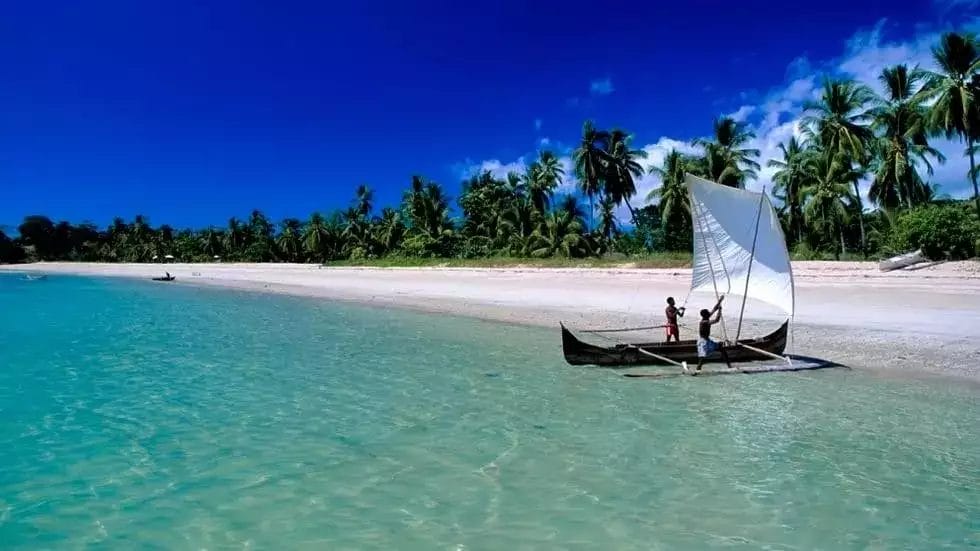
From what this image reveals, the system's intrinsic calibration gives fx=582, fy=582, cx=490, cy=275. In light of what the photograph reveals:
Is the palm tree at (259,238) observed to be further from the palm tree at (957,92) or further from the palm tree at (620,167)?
the palm tree at (957,92)

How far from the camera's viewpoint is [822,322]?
53.7 feet

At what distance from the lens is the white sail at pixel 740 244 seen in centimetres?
1269

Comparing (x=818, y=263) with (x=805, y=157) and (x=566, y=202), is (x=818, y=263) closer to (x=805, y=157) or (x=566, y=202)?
(x=805, y=157)

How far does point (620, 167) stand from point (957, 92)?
82.9ft

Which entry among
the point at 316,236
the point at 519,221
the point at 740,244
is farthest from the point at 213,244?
the point at 740,244

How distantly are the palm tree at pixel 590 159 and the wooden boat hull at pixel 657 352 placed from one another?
39.6 metres

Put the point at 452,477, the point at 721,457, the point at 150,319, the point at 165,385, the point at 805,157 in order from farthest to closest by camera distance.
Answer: the point at 805,157 → the point at 150,319 → the point at 165,385 → the point at 721,457 → the point at 452,477

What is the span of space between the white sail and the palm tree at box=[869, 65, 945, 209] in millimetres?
30415

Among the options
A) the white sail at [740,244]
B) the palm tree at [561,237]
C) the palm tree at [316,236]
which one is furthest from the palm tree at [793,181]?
the palm tree at [316,236]

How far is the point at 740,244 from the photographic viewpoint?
43.8 feet

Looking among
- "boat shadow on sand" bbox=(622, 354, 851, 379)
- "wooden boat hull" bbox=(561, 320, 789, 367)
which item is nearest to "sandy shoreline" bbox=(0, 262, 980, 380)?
"boat shadow on sand" bbox=(622, 354, 851, 379)

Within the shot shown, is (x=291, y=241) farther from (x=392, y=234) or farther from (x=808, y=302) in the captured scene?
(x=808, y=302)

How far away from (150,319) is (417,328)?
13.6 meters

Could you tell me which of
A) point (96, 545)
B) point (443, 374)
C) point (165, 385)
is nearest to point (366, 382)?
point (443, 374)
